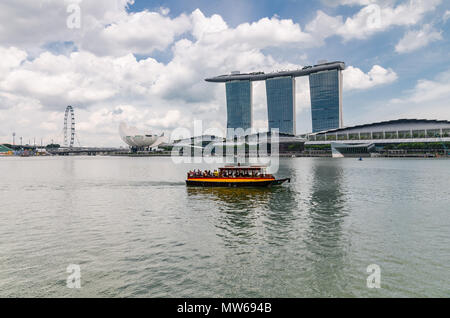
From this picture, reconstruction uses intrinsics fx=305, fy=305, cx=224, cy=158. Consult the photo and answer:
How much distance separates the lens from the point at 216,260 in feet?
52.5

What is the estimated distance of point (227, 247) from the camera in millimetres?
18125

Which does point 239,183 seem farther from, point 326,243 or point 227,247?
point 227,247

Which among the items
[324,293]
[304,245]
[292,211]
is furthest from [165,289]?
[292,211]

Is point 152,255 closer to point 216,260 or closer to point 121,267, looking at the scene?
point 121,267

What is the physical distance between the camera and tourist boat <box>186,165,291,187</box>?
1827 inches

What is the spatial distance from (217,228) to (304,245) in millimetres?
6898

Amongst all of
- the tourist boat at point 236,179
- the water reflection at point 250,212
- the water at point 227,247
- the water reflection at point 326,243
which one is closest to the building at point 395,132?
the tourist boat at point 236,179

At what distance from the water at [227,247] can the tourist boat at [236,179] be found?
39.2ft

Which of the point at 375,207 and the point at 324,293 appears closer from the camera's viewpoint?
the point at 324,293

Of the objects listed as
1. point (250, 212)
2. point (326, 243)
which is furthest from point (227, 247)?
point (250, 212)

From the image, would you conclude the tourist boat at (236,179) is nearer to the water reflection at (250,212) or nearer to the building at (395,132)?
the water reflection at (250,212)

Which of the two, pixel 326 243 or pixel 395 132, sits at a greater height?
pixel 395 132

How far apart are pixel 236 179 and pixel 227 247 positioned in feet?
93.8

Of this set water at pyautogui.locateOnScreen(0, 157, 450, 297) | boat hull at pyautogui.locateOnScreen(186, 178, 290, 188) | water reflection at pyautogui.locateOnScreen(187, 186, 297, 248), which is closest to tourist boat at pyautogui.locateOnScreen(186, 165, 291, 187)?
boat hull at pyautogui.locateOnScreen(186, 178, 290, 188)
